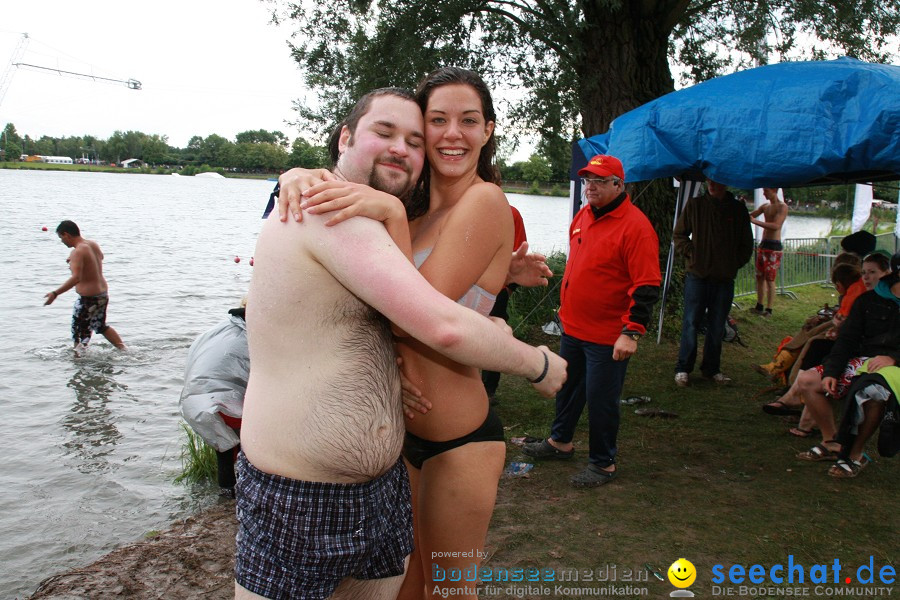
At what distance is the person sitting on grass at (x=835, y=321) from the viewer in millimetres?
5836

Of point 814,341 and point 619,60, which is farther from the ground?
point 619,60

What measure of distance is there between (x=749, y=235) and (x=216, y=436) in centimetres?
593

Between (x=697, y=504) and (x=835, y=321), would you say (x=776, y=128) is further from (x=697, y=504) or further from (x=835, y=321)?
(x=697, y=504)

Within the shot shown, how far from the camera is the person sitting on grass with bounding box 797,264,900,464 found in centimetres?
482

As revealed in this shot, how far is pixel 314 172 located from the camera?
1939 millimetres

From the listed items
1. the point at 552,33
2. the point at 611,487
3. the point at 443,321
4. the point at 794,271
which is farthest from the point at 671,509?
the point at 794,271

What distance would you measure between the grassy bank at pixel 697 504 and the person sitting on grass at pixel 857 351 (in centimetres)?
34

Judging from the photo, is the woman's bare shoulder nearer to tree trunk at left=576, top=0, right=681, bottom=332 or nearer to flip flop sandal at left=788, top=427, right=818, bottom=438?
flip flop sandal at left=788, top=427, right=818, bottom=438

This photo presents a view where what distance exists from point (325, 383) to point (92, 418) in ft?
24.7

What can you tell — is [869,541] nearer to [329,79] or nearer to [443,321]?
[443,321]

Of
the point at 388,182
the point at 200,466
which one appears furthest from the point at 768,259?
the point at 388,182

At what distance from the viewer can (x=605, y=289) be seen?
15.7 feet

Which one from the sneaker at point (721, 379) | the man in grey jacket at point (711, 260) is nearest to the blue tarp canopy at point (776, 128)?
the man in grey jacket at point (711, 260)

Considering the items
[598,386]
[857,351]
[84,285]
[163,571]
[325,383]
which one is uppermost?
[325,383]
